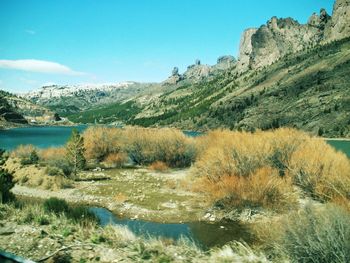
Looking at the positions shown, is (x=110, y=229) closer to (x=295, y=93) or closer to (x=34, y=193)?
(x=34, y=193)

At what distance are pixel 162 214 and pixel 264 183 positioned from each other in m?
10.6

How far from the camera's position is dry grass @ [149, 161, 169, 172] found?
63.2 m

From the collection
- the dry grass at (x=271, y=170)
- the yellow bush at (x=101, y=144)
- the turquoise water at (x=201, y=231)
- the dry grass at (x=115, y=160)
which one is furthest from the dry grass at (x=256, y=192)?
the yellow bush at (x=101, y=144)

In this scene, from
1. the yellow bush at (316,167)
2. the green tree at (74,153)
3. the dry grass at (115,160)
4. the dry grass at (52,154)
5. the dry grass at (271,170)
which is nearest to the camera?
the dry grass at (271,170)

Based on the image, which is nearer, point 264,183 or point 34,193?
point 264,183

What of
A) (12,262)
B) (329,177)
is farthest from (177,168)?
(12,262)

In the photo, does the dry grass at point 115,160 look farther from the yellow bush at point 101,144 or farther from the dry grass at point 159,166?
the dry grass at point 159,166

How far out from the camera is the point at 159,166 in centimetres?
6356

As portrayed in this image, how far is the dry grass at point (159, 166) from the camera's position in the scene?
6316 cm

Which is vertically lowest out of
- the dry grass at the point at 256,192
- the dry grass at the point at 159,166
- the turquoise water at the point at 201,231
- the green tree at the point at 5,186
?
the turquoise water at the point at 201,231

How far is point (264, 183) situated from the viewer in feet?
109

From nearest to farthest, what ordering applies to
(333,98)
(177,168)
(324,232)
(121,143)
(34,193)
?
1. (324,232)
2. (34,193)
3. (177,168)
4. (121,143)
5. (333,98)

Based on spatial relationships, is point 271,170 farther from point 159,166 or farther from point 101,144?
point 101,144

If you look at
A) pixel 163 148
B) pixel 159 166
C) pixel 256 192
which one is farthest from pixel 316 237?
pixel 163 148
